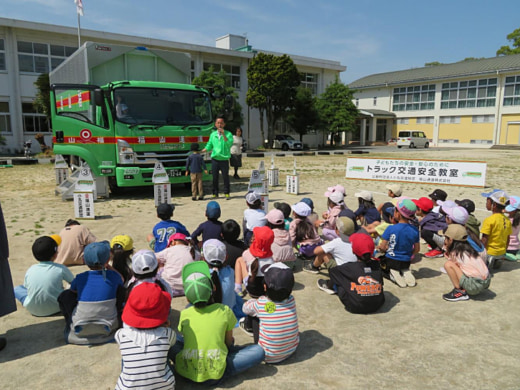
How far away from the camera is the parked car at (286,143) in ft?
122

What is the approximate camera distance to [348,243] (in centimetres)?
485

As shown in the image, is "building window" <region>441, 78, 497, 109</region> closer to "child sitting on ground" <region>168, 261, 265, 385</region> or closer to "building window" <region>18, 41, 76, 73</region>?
"building window" <region>18, 41, 76, 73</region>

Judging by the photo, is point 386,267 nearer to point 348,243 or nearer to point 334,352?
point 348,243

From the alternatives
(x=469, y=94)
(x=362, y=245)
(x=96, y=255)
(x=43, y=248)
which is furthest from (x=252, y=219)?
(x=469, y=94)

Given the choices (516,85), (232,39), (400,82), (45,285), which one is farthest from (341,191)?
Answer: (400,82)

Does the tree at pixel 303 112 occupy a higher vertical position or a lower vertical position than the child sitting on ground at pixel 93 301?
higher

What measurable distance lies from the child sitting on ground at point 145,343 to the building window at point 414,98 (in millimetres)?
52231

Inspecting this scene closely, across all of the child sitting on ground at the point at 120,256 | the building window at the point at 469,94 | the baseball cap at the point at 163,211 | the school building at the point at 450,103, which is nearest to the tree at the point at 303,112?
the school building at the point at 450,103

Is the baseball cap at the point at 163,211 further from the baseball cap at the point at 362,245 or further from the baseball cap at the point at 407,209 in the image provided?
the baseball cap at the point at 407,209

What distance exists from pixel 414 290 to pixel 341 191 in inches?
82.8

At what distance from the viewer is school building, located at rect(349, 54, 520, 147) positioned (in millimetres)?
42938

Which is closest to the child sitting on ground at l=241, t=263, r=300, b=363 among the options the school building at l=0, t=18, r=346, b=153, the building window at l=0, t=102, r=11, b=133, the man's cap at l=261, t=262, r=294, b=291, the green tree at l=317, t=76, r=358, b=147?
the man's cap at l=261, t=262, r=294, b=291

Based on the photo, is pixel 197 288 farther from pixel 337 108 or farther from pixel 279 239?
pixel 337 108

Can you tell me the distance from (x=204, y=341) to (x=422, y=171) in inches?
511
